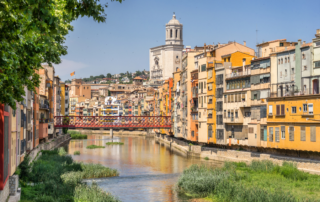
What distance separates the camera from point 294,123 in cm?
4028

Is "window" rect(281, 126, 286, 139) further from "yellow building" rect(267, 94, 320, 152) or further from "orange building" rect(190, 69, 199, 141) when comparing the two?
"orange building" rect(190, 69, 199, 141)

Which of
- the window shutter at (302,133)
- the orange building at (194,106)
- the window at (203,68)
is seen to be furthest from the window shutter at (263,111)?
the orange building at (194,106)

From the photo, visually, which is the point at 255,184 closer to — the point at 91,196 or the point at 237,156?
the point at 91,196

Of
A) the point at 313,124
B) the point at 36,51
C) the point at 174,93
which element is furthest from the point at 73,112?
the point at 36,51

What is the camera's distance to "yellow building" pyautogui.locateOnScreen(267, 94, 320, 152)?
38.0 meters

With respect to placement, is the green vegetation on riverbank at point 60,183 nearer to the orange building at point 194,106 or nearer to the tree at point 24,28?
the tree at point 24,28

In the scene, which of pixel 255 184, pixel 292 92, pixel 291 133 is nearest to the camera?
pixel 255 184

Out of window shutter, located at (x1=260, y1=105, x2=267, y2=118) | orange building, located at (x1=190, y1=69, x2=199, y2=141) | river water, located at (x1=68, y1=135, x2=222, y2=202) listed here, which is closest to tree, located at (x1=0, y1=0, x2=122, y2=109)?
river water, located at (x1=68, y1=135, x2=222, y2=202)

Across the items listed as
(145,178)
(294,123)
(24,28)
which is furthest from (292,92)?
(24,28)

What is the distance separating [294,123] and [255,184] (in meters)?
11.6

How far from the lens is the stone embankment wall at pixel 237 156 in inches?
1410

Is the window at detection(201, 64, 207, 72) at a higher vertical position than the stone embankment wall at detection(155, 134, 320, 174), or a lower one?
higher

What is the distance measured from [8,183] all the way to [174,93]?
6406 cm

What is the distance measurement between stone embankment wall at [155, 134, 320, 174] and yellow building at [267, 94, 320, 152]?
1475 millimetres
